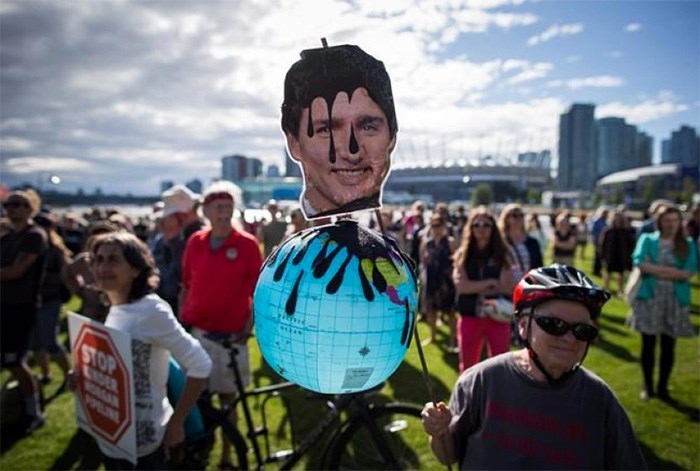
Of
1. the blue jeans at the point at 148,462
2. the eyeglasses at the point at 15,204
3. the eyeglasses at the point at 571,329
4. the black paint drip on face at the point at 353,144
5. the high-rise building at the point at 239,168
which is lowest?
the blue jeans at the point at 148,462

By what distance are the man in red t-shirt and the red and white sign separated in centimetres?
83

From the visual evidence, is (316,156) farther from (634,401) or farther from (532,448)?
(634,401)

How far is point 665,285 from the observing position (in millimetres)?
4148

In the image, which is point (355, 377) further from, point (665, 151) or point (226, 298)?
point (665, 151)

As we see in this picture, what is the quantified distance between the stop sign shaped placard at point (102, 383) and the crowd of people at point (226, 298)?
0.09 m

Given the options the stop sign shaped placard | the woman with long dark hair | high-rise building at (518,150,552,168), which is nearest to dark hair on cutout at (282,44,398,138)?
the stop sign shaped placard

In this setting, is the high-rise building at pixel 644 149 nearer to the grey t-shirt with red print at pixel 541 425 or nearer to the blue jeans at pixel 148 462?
the grey t-shirt with red print at pixel 541 425

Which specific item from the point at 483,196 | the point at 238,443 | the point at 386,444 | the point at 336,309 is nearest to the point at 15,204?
the point at 238,443

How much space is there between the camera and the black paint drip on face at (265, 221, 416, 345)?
1.06m

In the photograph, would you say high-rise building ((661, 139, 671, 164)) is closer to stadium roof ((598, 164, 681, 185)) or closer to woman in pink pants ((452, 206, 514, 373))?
stadium roof ((598, 164, 681, 185))

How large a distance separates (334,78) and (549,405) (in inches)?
53.5

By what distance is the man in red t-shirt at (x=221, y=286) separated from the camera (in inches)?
124

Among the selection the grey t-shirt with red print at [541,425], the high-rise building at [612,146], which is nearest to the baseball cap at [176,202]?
the grey t-shirt with red print at [541,425]

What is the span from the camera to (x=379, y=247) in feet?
3.73
